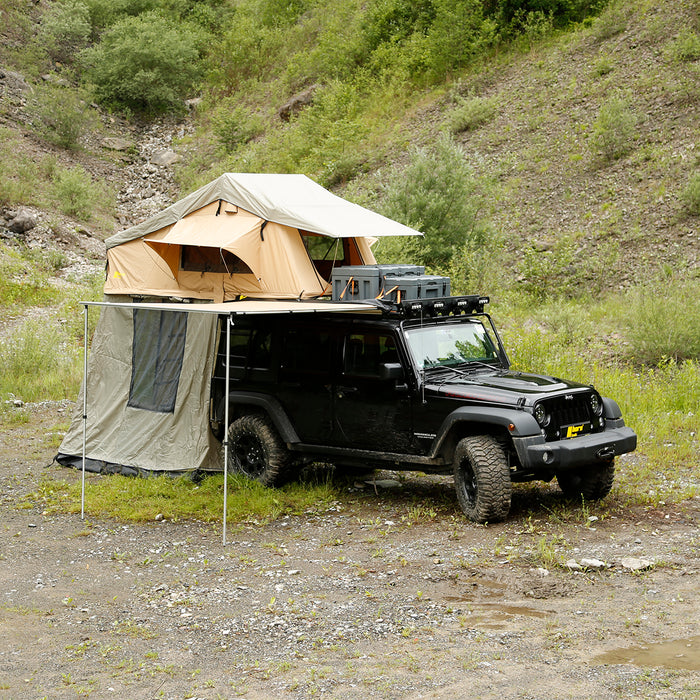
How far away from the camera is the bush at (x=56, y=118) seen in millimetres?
33156

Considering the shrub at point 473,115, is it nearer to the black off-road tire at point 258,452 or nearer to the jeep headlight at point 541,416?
the black off-road tire at point 258,452

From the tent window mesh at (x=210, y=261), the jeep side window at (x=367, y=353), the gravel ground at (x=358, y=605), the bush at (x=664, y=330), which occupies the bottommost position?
the gravel ground at (x=358, y=605)

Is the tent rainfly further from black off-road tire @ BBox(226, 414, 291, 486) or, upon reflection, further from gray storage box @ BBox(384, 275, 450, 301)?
gray storage box @ BBox(384, 275, 450, 301)

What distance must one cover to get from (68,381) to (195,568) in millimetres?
8844

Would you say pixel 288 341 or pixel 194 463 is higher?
pixel 288 341

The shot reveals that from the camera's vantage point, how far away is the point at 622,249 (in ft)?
65.1

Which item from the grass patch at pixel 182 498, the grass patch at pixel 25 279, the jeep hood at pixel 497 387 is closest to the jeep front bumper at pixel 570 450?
the jeep hood at pixel 497 387

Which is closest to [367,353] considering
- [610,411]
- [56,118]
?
[610,411]

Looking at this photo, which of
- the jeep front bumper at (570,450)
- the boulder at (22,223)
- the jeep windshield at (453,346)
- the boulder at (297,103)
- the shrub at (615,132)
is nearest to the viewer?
the jeep front bumper at (570,450)

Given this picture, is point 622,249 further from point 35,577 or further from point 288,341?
point 35,577

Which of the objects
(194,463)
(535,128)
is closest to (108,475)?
(194,463)

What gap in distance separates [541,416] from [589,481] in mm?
1145

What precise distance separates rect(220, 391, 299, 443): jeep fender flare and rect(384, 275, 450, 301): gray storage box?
1.70 meters

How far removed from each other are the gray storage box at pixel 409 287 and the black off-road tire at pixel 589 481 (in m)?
2.30
